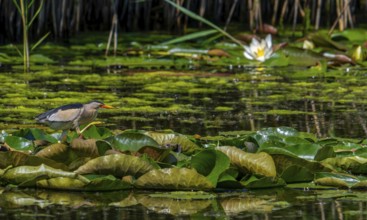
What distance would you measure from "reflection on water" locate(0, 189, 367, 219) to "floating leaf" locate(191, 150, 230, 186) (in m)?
0.11

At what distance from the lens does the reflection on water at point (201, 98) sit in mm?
6051

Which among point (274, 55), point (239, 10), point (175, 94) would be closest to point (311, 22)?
point (239, 10)

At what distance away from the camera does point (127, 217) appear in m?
3.65

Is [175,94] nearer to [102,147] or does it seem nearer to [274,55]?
[274,55]

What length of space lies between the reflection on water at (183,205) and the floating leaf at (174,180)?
53mm

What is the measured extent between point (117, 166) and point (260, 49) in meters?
5.23

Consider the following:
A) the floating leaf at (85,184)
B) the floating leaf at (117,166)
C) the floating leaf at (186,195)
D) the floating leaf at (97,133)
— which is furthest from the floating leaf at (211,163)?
the floating leaf at (97,133)

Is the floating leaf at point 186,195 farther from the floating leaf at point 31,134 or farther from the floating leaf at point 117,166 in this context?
the floating leaf at point 31,134

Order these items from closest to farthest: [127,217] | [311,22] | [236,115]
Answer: [127,217] → [236,115] → [311,22]

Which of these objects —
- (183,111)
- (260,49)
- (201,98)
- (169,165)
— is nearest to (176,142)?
(169,165)

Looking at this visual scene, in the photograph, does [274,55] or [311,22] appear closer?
[274,55]

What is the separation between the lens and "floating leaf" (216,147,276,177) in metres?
4.23

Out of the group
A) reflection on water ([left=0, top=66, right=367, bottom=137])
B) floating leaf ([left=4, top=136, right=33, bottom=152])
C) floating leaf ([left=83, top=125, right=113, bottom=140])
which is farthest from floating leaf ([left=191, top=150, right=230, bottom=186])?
reflection on water ([left=0, top=66, right=367, bottom=137])

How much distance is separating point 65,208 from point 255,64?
5.66 meters
